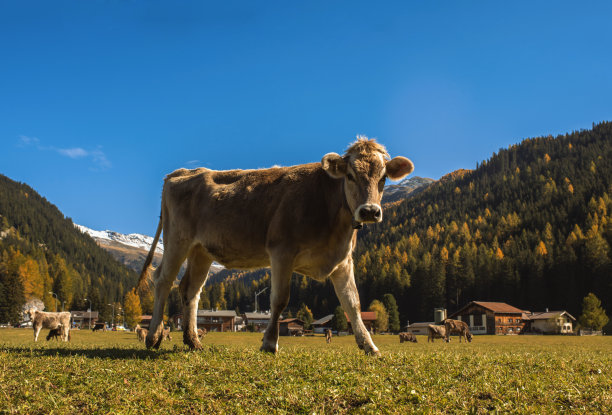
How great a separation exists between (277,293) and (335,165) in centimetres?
236

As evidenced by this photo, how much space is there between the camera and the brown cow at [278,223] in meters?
8.38

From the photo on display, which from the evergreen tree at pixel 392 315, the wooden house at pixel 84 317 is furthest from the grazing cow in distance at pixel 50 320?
the wooden house at pixel 84 317

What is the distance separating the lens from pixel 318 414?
492 centimetres

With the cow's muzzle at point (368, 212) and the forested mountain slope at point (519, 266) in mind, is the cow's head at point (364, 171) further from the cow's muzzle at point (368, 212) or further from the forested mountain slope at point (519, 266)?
the forested mountain slope at point (519, 266)

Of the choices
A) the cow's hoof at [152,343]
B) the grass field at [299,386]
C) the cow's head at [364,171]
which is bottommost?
the grass field at [299,386]

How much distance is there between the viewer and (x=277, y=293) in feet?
27.3

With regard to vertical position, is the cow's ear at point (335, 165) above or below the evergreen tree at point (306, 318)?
above

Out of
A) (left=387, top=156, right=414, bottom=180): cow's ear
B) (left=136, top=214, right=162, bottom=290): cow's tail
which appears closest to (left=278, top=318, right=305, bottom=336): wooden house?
(left=136, top=214, right=162, bottom=290): cow's tail

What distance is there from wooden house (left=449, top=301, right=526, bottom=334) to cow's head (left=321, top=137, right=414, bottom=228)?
112 meters

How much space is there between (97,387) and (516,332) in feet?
401

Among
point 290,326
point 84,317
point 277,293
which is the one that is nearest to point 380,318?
point 290,326

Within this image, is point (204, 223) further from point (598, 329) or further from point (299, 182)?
point (598, 329)

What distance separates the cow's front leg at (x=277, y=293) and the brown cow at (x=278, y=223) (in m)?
0.02

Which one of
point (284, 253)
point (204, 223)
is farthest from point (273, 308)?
point (204, 223)
